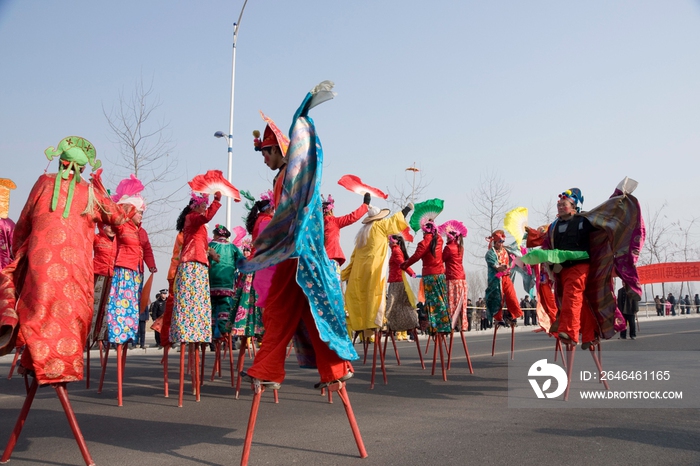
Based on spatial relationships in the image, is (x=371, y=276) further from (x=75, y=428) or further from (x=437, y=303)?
(x=75, y=428)

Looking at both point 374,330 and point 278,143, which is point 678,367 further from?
point 278,143

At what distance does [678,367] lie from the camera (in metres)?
Result: 8.71

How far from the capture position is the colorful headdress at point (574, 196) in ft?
23.8

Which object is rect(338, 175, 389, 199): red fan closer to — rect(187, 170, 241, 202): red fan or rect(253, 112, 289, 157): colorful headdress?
rect(187, 170, 241, 202): red fan

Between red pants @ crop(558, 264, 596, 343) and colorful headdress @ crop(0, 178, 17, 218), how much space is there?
7.22 meters

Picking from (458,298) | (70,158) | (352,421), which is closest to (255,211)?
(70,158)

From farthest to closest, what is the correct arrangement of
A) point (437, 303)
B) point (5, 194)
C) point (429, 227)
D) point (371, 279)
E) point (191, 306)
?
point (429, 227) < point (437, 303) < point (5, 194) < point (371, 279) < point (191, 306)

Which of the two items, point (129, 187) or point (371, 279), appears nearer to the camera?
point (129, 187)

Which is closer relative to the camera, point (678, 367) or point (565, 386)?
point (565, 386)

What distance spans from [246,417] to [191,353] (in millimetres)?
1477

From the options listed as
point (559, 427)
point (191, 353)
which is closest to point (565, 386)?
point (559, 427)

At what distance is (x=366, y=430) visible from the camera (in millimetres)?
4844

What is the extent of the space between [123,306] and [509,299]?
7.36 meters

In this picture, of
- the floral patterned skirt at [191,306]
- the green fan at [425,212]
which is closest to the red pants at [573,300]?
the green fan at [425,212]
